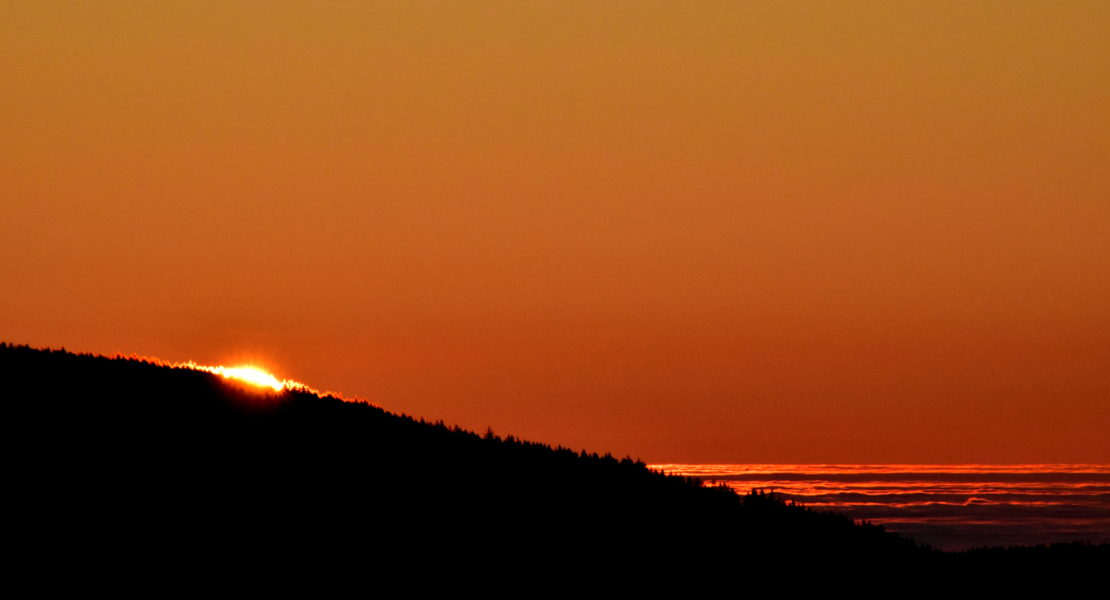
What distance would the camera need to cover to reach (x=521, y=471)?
30.8m

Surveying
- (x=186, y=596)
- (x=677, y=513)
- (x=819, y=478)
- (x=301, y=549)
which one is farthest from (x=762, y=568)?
(x=819, y=478)

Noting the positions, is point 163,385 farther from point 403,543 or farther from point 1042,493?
point 1042,493

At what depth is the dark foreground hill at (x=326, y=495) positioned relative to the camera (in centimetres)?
2481

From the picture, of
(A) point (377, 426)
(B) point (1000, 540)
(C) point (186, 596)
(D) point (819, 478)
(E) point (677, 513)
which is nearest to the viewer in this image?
(C) point (186, 596)

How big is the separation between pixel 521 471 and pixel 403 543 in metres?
5.75

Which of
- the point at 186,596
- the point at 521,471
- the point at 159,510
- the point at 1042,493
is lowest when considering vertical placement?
the point at 186,596

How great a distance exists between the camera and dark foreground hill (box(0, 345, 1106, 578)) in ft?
81.4

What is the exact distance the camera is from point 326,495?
88.8 feet

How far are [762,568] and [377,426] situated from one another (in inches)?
370

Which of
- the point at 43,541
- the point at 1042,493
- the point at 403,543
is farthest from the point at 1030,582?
the point at 1042,493

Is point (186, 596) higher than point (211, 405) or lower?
lower

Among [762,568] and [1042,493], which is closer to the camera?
[762,568]

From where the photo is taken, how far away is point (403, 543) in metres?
25.5

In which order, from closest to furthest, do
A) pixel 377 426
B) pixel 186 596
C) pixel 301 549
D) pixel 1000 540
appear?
pixel 186 596 → pixel 301 549 → pixel 377 426 → pixel 1000 540
